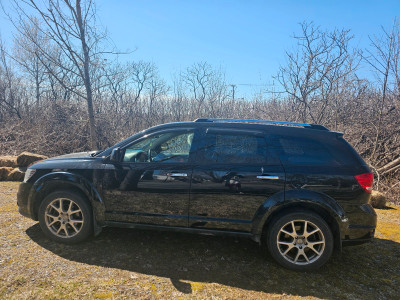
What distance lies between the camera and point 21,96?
1438 cm

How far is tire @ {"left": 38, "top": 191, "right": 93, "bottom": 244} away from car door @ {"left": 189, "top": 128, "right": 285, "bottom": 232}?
57.7 inches

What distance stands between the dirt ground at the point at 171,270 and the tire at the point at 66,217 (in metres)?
0.15

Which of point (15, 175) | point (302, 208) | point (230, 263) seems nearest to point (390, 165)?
point (302, 208)

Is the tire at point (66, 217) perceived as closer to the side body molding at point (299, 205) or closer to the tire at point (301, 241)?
the side body molding at point (299, 205)

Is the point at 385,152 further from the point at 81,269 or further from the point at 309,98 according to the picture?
the point at 81,269

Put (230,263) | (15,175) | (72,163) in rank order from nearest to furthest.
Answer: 1. (230,263)
2. (72,163)
3. (15,175)

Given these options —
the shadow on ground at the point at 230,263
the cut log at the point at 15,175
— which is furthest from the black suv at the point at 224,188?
the cut log at the point at 15,175

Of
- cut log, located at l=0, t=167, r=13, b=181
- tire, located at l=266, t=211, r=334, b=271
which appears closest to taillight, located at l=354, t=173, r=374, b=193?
tire, located at l=266, t=211, r=334, b=271

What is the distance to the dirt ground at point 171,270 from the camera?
2.57 m

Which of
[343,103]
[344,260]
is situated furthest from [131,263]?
[343,103]

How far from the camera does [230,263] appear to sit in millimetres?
3146

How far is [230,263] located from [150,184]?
143 centimetres

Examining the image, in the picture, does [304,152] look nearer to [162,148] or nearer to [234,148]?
[234,148]

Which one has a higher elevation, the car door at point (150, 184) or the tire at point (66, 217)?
the car door at point (150, 184)
